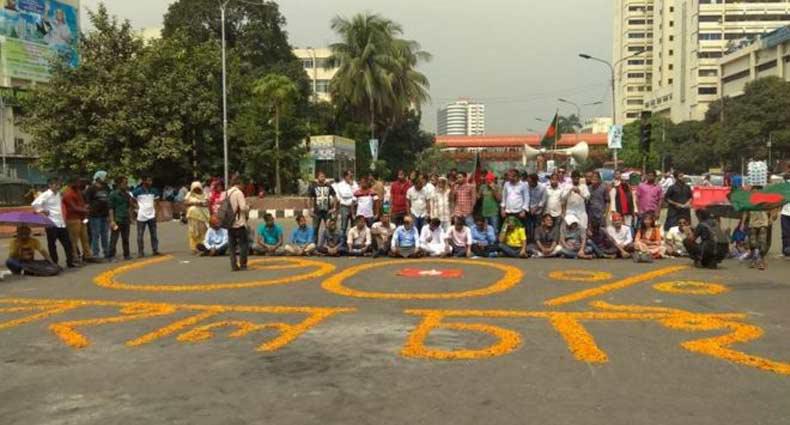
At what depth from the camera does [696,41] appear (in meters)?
105

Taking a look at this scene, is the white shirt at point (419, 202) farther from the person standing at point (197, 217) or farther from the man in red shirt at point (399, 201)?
the person standing at point (197, 217)

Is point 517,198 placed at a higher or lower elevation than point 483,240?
higher

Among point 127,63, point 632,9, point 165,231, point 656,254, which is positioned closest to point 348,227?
point 656,254

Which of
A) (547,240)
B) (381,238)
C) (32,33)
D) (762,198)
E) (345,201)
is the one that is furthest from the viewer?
(32,33)

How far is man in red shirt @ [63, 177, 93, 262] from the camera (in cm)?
1270

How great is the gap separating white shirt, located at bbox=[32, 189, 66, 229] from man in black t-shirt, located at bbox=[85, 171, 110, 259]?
3.82 feet

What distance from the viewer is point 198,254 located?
1438 cm

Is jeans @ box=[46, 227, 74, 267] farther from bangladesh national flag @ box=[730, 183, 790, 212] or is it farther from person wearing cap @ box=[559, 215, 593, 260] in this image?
bangladesh national flag @ box=[730, 183, 790, 212]

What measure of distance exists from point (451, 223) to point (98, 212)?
686 cm

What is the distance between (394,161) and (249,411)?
181 ft

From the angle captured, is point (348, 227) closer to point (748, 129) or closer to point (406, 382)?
point (406, 382)

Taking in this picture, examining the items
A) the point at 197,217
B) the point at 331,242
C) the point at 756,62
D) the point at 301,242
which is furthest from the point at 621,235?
the point at 756,62

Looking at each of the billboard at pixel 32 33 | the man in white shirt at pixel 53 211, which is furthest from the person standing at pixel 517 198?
the billboard at pixel 32 33

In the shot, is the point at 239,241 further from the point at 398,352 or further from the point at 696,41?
the point at 696,41
